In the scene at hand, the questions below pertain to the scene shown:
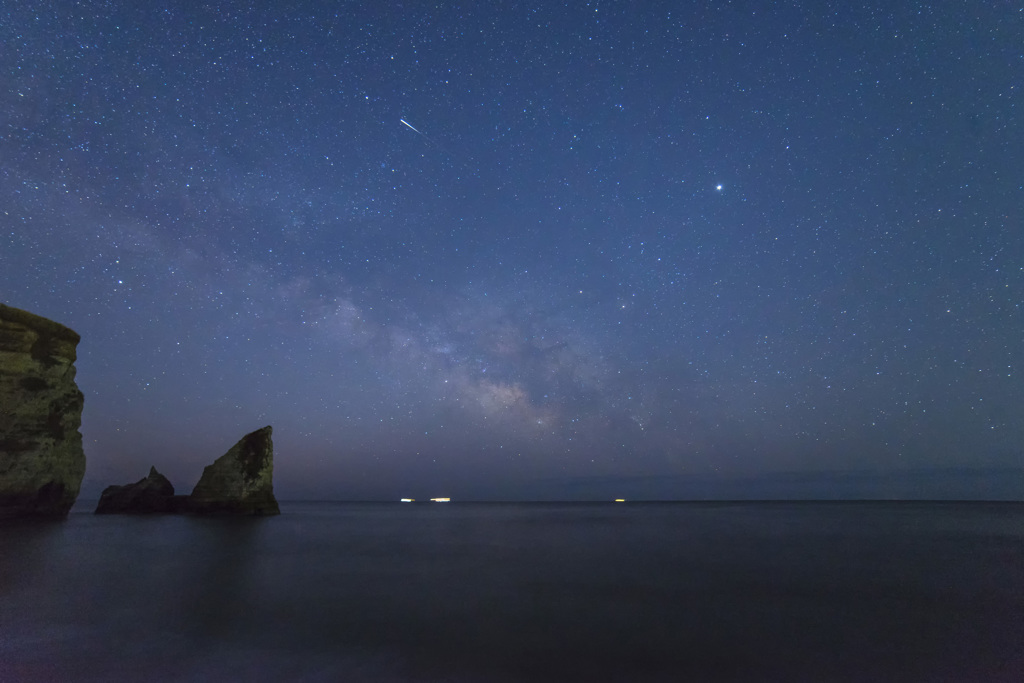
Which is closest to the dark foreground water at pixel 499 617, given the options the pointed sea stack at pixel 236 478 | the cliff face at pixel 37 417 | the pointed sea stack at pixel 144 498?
the cliff face at pixel 37 417

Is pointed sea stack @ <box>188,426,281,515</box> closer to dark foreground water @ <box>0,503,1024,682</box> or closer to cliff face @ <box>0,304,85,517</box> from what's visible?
cliff face @ <box>0,304,85,517</box>

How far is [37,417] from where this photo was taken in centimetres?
4038

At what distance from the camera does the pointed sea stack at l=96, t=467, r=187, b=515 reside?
58.5 meters

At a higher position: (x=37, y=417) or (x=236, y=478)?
(x=37, y=417)

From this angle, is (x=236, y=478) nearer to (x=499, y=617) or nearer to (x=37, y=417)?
(x=37, y=417)

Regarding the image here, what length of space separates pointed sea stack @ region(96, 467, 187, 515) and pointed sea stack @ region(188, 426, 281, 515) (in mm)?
5437

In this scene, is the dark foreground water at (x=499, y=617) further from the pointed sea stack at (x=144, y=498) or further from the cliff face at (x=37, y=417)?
the pointed sea stack at (x=144, y=498)

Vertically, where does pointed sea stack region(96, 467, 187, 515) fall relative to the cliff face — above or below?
below

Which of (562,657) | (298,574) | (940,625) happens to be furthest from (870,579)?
(298,574)

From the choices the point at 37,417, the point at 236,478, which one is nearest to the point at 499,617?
the point at 37,417

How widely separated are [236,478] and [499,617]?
53679 millimetres

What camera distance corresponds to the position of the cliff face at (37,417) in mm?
38625

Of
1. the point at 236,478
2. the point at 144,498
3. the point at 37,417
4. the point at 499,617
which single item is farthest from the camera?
the point at 144,498

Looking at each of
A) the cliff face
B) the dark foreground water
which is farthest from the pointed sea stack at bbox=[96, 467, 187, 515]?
the dark foreground water
